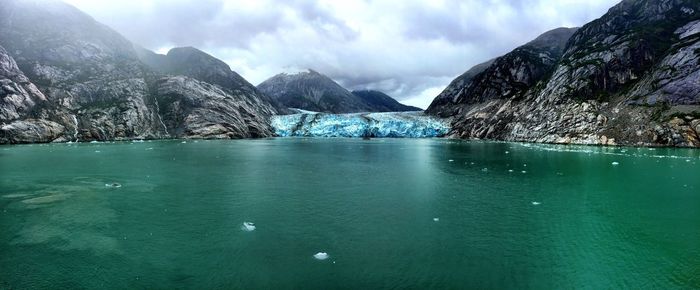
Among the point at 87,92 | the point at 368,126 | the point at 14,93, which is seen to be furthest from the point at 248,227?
the point at 368,126

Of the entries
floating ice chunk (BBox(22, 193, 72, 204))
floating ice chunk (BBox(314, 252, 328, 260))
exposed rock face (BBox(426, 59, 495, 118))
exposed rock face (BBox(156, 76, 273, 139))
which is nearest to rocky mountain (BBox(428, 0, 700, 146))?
exposed rock face (BBox(426, 59, 495, 118))

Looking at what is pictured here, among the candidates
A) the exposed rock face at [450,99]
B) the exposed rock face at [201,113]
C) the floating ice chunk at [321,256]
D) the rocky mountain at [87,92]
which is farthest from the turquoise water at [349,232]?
the exposed rock face at [450,99]

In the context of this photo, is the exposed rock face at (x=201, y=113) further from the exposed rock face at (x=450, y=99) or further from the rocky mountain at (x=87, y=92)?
the exposed rock face at (x=450, y=99)

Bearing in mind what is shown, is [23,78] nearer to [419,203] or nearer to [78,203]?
[78,203]

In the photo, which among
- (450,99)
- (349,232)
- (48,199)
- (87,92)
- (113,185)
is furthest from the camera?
(450,99)

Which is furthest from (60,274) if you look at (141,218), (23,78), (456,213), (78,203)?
(23,78)

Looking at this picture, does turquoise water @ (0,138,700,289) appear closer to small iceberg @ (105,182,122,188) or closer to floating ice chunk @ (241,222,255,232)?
A: small iceberg @ (105,182,122,188)

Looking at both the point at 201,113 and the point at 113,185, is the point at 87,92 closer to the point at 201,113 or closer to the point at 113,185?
the point at 201,113

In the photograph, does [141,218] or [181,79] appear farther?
[181,79]
